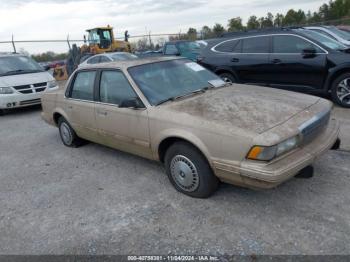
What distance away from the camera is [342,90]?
674cm

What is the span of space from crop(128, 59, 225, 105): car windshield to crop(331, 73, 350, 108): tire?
331cm

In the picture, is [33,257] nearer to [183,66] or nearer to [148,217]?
[148,217]

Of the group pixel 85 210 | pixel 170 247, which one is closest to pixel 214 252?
pixel 170 247

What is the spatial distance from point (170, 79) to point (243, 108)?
3.95 ft

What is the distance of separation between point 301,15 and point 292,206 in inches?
1965

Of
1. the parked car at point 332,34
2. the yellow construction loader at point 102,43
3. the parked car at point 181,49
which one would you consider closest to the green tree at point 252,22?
the yellow construction loader at point 102,43

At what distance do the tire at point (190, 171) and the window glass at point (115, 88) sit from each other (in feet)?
3.17

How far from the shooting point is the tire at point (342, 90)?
261 inches

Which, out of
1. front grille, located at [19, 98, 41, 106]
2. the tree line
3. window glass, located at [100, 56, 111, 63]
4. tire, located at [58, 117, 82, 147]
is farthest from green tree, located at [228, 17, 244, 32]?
tire, located at [58, 117, 82, 147]

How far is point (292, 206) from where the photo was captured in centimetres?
339

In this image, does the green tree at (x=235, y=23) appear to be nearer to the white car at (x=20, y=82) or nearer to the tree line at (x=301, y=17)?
the tree line at (x=301, y=17)

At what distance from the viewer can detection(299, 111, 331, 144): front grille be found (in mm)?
3261

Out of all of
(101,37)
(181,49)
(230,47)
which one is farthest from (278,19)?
(230,47)

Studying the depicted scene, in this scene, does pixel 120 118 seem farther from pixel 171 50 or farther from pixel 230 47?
pixel 171 50
